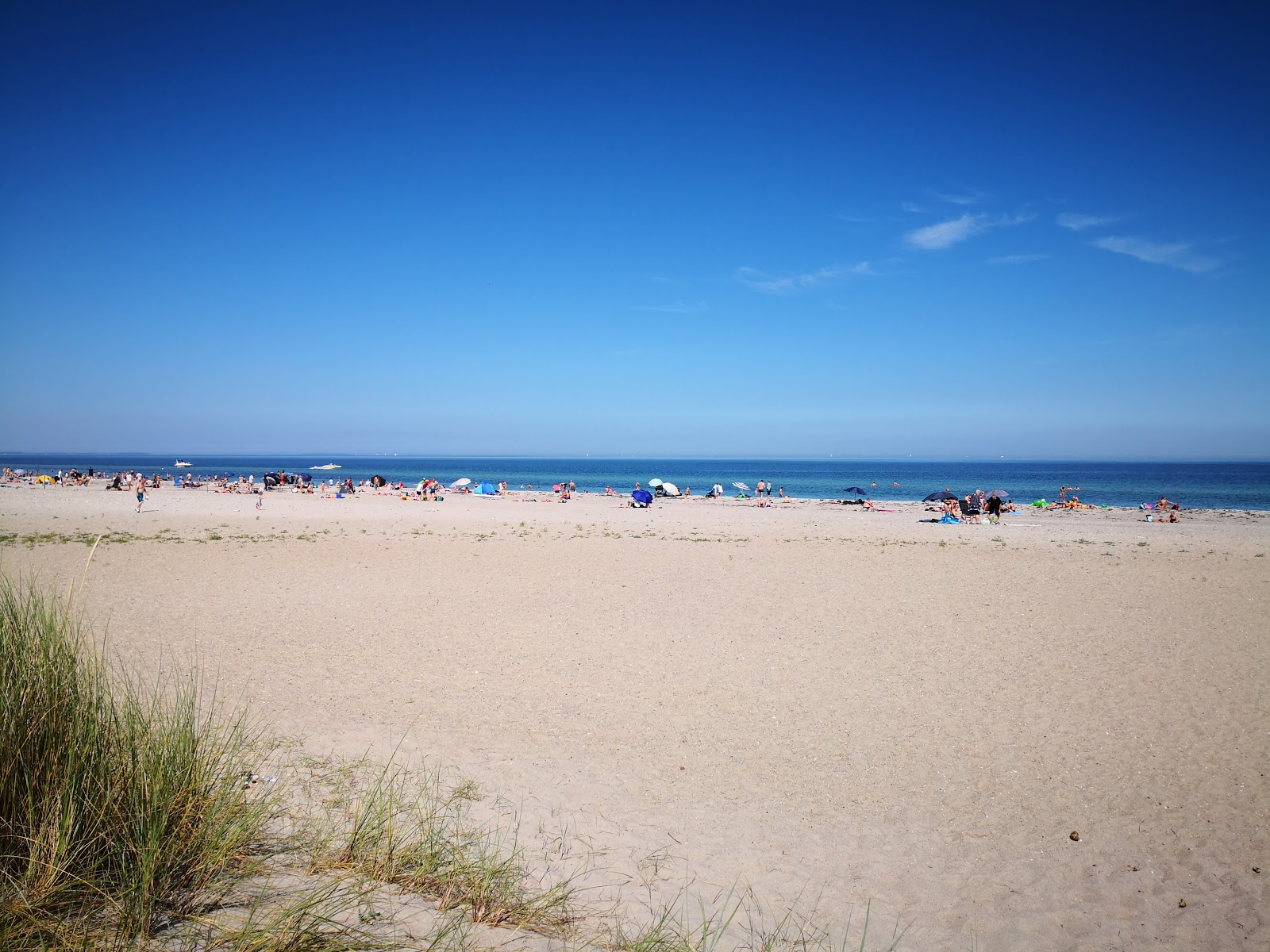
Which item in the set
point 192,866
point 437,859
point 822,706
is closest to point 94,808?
point 192,866

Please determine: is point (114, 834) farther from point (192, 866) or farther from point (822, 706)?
point (822, 706)

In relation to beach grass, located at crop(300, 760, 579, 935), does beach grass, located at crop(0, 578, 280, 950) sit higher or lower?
higher

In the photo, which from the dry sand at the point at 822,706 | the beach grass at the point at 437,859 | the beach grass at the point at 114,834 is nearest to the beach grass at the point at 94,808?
the beach grass at the point at 114,834

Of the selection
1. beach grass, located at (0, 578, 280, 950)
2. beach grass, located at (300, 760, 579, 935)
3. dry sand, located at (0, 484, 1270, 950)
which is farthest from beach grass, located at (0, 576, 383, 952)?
dry sand, located at (0, 484, 1270, 950)

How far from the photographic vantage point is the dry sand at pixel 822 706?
466cm

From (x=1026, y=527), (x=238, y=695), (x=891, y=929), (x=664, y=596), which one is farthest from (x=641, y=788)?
(x=1026, y=527)

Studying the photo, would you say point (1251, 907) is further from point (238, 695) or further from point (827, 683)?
point (238, 695)

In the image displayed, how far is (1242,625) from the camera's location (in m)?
10.9

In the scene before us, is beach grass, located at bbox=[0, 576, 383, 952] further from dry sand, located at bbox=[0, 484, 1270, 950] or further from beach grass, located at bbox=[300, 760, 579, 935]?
dry sand, located at bbox=[0, 484, 1270, 950]

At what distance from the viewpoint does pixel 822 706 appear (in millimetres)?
7477

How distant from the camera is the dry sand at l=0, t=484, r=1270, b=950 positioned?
4.66 meters

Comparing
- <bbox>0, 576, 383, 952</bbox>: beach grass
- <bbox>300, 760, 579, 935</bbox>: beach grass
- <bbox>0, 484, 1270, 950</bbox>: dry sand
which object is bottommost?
<bbox>0, 484, 1270, 950</bbox>: dry sand

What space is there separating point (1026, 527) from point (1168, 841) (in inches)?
993

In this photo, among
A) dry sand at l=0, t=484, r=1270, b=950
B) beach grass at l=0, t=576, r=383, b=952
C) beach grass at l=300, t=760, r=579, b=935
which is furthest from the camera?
dry sand at l=0, t=484, r=1270, b=950
